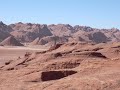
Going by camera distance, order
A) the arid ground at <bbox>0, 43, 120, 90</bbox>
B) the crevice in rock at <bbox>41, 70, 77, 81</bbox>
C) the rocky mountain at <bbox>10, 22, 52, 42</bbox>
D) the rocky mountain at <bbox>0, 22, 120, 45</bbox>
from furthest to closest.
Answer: the rocky mountain at <bbox>10, 22, 52, 42</bbox> < the rocky mountain at <bbox>0, 22, 120, 45</bbox> < the crevice in rock at <bbox>41, 70, 77, 81</bbox> < the arid ground at <bbox>0, 43, 120, 90</bbox>

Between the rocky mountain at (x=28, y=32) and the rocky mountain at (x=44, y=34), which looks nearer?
the rocky mountain at (x=44, y=34)

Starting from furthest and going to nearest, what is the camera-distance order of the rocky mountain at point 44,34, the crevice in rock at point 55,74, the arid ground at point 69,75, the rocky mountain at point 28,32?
the rocky mountain at point 28,32 < the rocky mountain at point 44,34 < the crevice in rock at point 55,74 < the arid ground at point 69,75

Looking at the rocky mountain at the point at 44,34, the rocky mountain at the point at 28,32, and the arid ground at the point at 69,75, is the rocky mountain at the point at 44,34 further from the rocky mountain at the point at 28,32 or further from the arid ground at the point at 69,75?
the arid ground at the point at 69,75

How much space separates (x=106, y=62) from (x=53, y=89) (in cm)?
504

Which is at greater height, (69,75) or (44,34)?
(44,34)

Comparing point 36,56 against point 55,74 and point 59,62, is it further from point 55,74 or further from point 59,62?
point 55,74

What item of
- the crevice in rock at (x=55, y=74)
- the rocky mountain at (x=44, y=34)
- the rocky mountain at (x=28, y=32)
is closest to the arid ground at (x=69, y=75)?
the crevice in rock at (x=55, y=74)

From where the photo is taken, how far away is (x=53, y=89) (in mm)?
11078

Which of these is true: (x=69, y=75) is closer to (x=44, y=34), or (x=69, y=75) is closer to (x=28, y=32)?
(x=28, y=32)

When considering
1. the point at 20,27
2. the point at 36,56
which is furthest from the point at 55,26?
the point at 36,56

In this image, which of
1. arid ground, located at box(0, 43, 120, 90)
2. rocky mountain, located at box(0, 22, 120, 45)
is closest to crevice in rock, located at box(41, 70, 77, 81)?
arid ground, located at box(0, 43, 120, 90)

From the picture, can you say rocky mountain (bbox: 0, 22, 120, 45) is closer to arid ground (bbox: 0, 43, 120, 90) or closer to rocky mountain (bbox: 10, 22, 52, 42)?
rocky mountain (bbox: 10, 22, 52, 42)

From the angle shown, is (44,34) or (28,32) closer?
(28,32)

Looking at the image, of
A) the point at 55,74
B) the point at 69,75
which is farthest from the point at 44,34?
the point at 69,75
